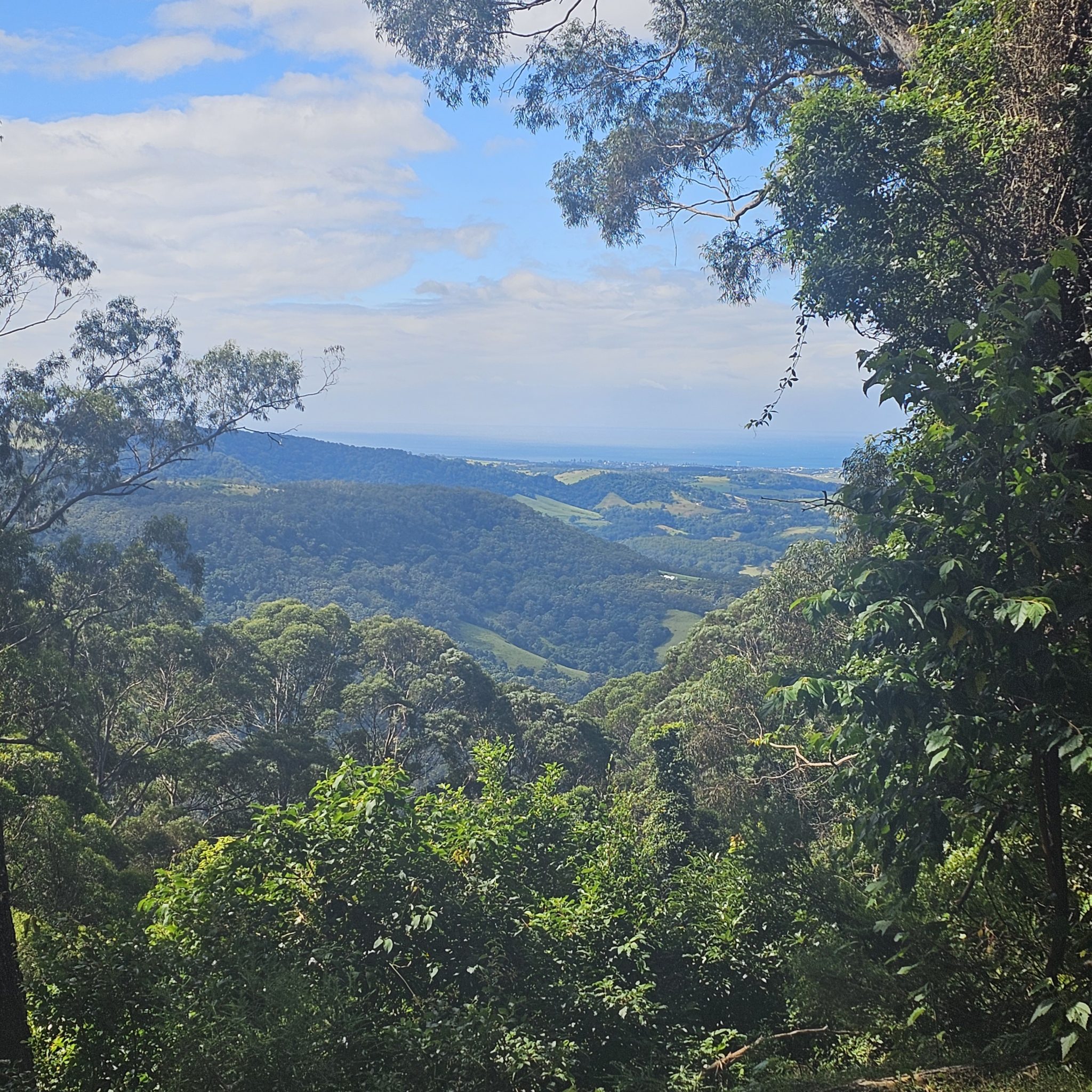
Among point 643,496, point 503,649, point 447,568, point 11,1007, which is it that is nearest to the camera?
point 11,1007

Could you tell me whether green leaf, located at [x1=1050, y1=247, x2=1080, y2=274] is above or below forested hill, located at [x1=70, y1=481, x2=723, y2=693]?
above

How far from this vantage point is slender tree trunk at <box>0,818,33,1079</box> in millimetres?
4258

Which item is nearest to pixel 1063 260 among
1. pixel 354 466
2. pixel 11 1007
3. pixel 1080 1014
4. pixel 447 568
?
pixel 1080 1014

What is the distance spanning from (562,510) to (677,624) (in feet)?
282

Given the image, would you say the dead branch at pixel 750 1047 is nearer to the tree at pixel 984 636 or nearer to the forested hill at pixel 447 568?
the tree at pixel 984 636

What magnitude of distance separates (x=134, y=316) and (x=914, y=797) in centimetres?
1651

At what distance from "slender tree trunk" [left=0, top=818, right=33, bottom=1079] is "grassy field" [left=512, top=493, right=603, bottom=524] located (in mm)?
164540

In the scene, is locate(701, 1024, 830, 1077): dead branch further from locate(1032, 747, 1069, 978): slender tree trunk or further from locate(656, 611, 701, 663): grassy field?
locate(656, 611, 701, 663): grassy field

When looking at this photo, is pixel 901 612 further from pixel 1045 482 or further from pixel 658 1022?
pixel 658 1022

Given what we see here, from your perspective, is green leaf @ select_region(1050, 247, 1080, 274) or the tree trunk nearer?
green leaf @ select_region(1050, 247, 1080, 274)

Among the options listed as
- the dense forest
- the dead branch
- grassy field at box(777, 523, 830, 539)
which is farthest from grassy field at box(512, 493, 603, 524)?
the dead branch

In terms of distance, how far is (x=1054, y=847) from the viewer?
3.36 meters

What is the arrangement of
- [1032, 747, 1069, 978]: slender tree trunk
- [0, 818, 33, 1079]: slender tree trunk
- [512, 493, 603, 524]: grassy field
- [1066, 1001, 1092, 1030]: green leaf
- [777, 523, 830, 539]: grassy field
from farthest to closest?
1. [512, 493, 603, 524]: grassy field
2. [777, 523, 830, 539]: grassy field
3. [0, 818, 33, 1079]: slender tree trunk
4. [1032, 747, 1069, 978]: slender tree trunk
5. [1066, 1001, 1092, 1030]: green leaf

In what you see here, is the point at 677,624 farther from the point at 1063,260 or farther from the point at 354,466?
the point at 354,466
